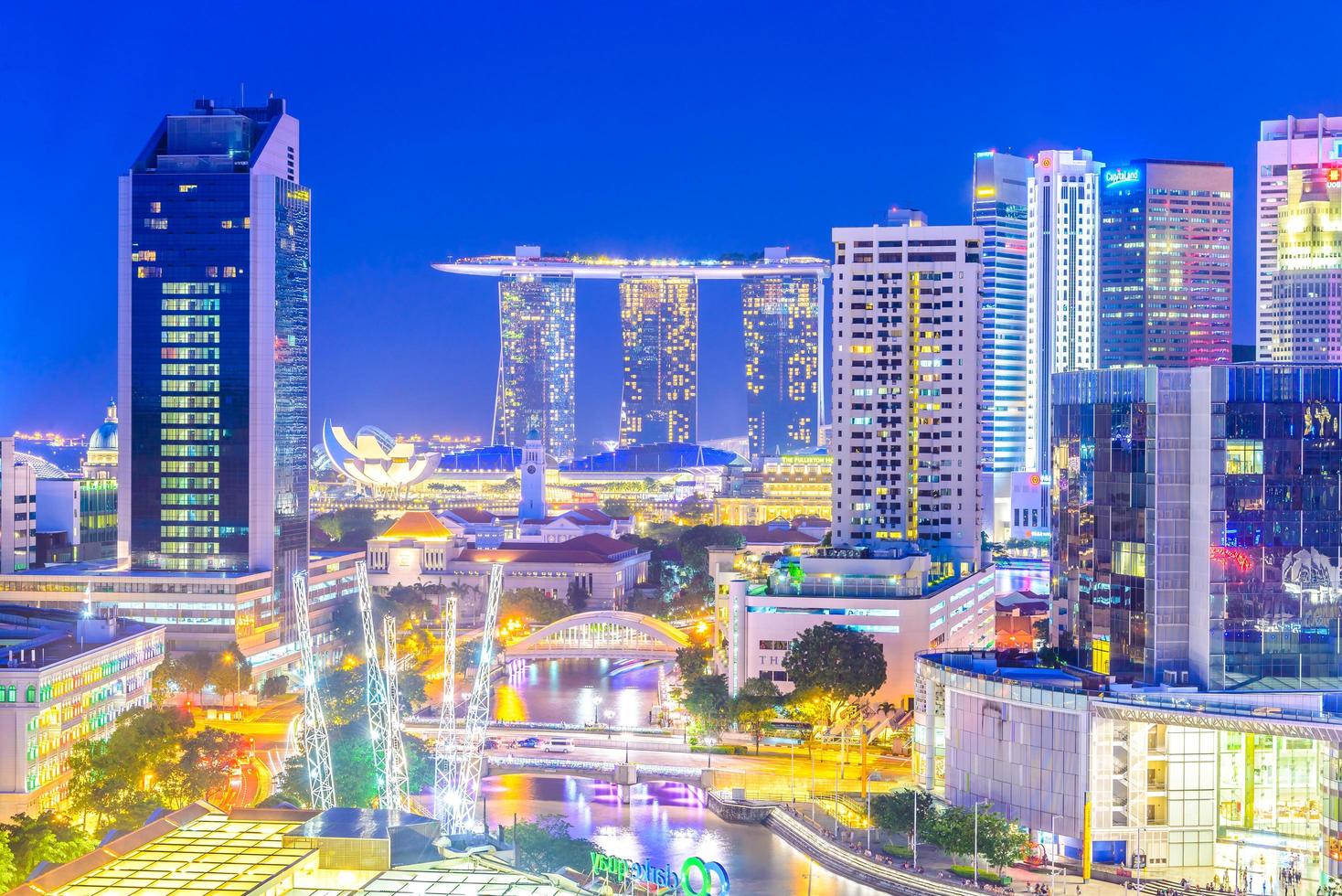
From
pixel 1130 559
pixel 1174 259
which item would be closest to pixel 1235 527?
pixel 1130 559

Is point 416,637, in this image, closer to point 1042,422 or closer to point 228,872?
point 228,872

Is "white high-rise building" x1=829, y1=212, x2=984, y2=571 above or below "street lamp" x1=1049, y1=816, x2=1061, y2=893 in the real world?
above

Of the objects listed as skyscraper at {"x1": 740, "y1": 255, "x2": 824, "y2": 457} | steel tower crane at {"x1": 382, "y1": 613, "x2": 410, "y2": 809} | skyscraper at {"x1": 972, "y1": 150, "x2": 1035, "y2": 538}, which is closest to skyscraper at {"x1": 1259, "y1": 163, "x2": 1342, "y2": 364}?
skyscraper at {"x1": 972, "y1": 150, "x2": 1035, "y2": 538}

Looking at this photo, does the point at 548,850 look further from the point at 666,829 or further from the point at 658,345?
the point at 658,345

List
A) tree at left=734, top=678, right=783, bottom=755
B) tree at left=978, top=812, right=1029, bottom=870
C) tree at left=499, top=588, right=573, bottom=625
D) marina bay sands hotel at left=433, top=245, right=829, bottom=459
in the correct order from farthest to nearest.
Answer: marina bay sands hotel at left=433, top=245, right=829, bottom=459, tree at left=499, top=588, right=573, bottom=625, tree at left=734, top=678, right=783, bottom=755, tree at left=978, top=812, right=1029, bottom=870

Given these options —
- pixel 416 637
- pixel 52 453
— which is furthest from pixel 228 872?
pixel 52 453

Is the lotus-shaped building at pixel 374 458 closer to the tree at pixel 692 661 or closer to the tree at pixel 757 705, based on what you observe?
the tree at pixel 692 661

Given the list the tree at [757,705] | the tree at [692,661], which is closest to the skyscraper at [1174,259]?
the tree at [692,661]

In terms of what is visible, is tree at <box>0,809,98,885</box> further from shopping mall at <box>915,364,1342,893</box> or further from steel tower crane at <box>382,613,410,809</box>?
shopping mall at <box>915,364,1342,893</box>
